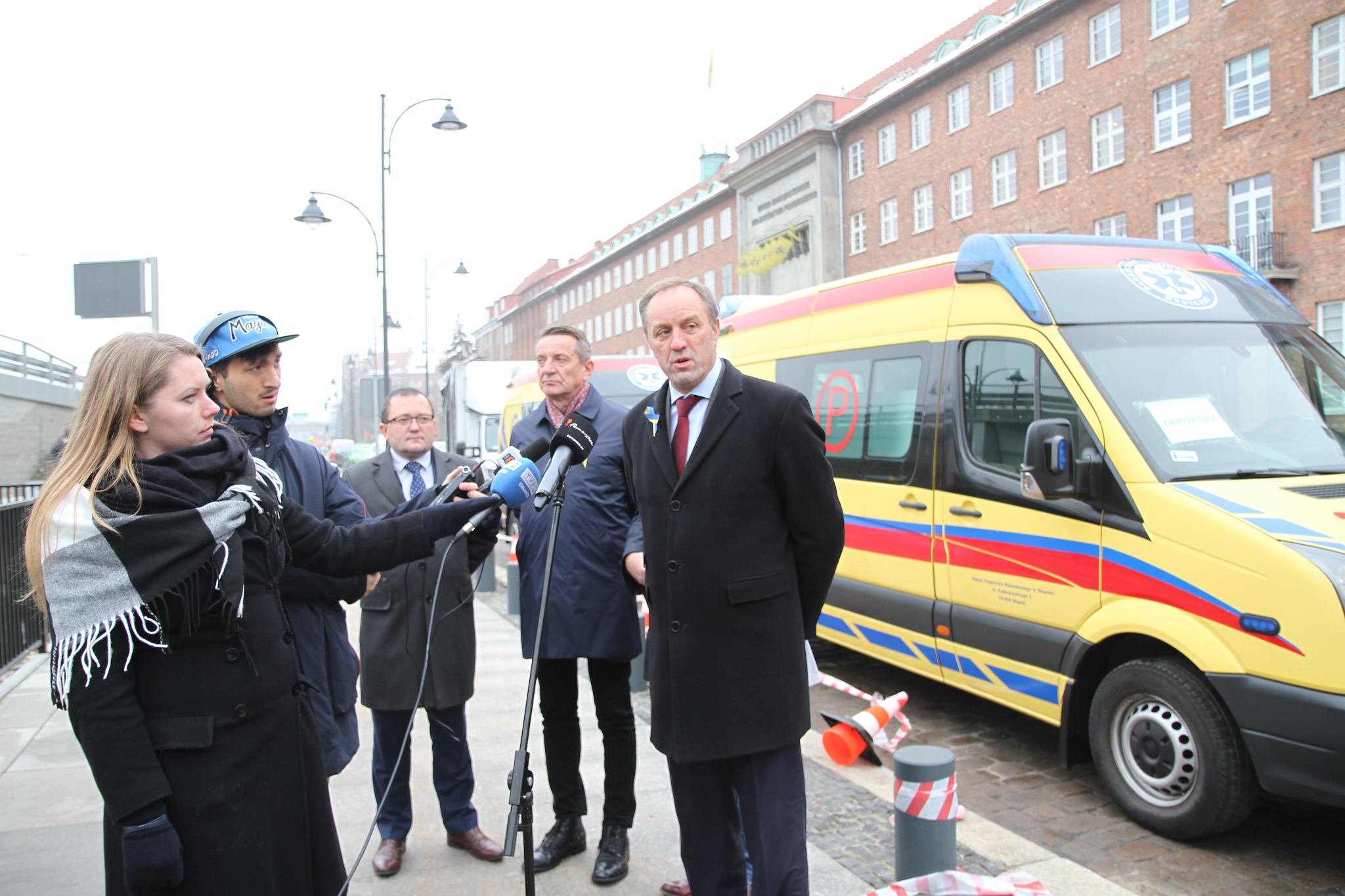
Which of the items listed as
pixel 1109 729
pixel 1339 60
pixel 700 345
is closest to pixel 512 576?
pixel 1109 729

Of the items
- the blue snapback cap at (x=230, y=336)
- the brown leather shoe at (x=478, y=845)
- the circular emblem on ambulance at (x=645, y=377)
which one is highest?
the circular emblem on ambulance at (x=645, y=377)

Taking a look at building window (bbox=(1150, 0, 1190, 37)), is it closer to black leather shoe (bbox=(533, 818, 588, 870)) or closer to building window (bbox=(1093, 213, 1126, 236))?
building window (bbox=(1093, 213, 1126, 236))

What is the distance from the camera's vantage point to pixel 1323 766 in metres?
3.59

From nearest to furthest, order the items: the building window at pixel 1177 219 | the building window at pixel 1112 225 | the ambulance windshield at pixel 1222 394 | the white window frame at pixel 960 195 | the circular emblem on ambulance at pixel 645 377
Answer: the ambulance windshield at pixel 1222 394
the circular emblem on ambulance at pixel 645 377
the building window at pixel 1177 219
the building window at pixel 1112 225
the white window frame at pixel 960 195

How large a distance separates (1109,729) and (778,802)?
8.09 ft

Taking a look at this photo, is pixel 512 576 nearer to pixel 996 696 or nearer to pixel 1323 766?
pixel 996 696

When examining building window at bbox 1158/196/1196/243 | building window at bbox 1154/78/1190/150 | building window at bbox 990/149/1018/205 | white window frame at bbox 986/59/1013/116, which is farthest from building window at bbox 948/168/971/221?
building window at bbox 1158/196/1196/243

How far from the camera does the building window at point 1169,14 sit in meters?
27.5

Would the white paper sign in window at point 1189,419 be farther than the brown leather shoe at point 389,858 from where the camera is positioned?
Yes

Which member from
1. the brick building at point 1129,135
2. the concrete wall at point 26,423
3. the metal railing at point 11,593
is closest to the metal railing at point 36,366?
the concrete wall at point 26,423

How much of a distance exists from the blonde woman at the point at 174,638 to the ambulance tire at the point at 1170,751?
3.48 metres

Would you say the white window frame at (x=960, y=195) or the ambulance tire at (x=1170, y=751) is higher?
the white window frame at (x=960, y=195)

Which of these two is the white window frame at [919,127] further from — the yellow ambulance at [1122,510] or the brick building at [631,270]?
the yellow ambulance at [1122,510]

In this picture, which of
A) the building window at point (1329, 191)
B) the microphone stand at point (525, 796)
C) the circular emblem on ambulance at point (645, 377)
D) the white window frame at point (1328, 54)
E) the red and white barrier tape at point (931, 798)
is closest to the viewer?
the microphone stand at point (525, 796)
